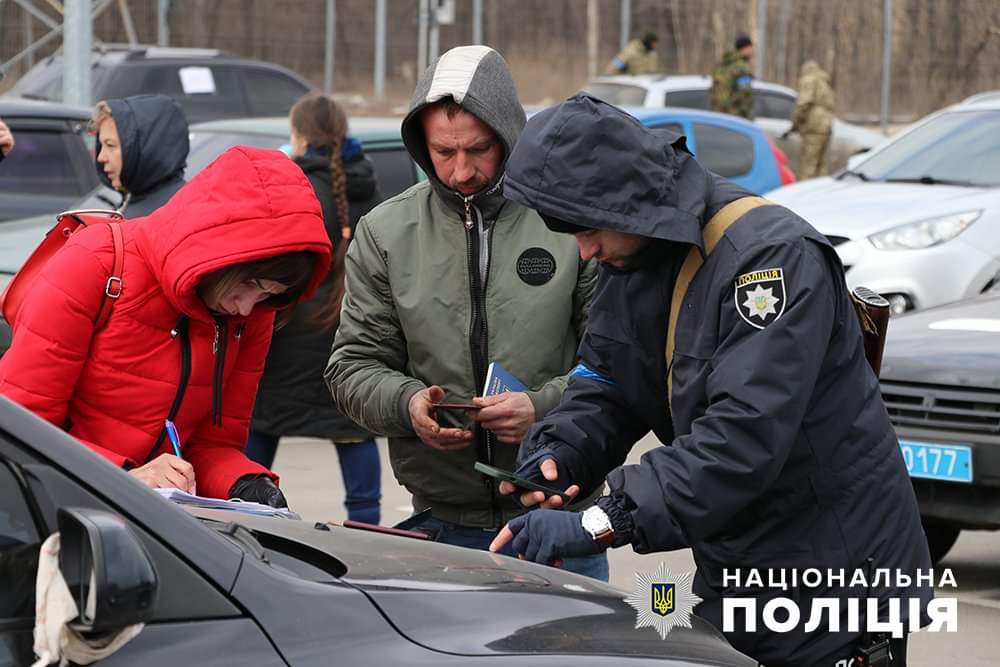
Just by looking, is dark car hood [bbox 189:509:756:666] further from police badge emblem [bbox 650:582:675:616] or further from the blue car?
the blue car

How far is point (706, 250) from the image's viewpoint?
10.3 feet

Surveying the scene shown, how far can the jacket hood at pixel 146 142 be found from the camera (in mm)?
5621

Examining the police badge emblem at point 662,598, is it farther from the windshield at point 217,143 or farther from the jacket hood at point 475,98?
the windshield at point 217,143

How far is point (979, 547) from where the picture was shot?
274 inches

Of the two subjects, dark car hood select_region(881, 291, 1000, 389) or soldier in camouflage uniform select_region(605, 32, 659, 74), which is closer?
dark car hood select_region(881, 291, 1000, 389)

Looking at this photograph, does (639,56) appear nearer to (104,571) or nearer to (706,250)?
(706,250)

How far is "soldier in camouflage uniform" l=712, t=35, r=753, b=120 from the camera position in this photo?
17.7 m

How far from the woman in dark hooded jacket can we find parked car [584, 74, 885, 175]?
1137 cm

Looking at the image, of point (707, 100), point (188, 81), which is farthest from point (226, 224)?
point (707, 100)

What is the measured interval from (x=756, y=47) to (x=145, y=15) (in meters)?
9.95

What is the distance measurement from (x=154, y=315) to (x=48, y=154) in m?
7.20

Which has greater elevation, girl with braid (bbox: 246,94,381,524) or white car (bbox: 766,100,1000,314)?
girl with braid (bbox: 246,94,381,524)

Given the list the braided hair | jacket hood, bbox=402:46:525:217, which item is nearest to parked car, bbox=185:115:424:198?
the braided hair

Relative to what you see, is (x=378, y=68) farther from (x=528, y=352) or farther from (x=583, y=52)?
(x=528, y=352)
